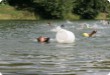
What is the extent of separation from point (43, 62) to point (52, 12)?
81.9m

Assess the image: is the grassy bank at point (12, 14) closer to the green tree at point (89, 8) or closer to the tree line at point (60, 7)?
the tree line at point (60, 7)

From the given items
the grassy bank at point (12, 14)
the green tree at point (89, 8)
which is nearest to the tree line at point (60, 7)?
the green tree at point (89, 8)

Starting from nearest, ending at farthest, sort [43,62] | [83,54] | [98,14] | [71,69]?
[71,69]
[43,62]
[83,54]
[98,14]

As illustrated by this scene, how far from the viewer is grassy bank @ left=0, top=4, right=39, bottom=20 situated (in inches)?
3691

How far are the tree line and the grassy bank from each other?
5.84 ft

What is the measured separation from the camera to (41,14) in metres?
101

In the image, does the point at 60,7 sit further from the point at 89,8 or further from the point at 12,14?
the point at 12,14

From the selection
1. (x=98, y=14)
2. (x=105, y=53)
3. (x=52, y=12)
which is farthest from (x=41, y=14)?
(x=105, y=53)

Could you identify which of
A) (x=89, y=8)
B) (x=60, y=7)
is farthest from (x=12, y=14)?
(x=89, y=8)

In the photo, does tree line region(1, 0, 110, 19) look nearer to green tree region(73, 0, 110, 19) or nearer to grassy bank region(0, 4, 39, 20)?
green tree region(73, 0, 110, 19)

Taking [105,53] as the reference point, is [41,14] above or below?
below

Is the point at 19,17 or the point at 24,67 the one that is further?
the point at 19,17

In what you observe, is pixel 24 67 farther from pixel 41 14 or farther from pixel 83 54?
pixel 41 14

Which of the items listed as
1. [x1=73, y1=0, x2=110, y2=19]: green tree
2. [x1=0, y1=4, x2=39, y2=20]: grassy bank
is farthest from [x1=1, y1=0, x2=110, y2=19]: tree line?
[x1=0, y1=4, x2=39, y2=20]: grassy bank
